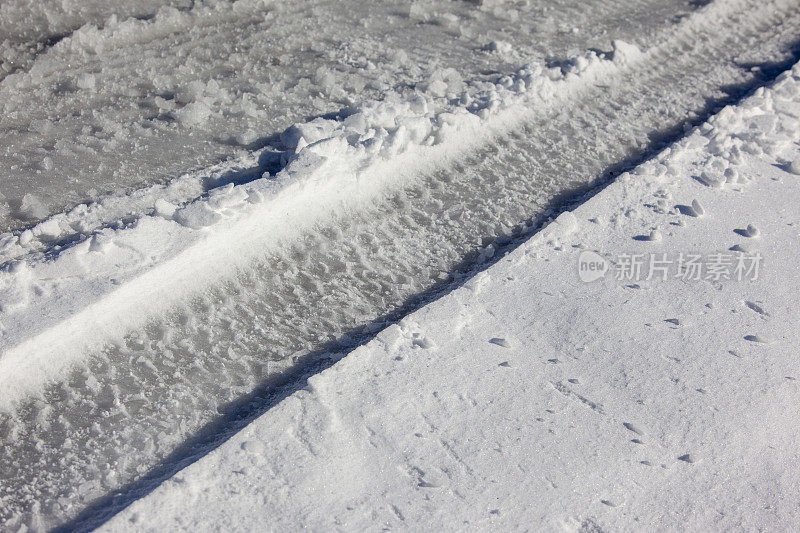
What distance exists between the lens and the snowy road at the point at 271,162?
194 cm

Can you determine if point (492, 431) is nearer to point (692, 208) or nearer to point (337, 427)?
point (337, 427)

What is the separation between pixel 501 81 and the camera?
11.5 ft

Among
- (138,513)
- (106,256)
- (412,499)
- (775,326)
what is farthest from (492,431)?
(106,256)

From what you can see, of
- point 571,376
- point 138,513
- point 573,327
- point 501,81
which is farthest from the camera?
point 501,81

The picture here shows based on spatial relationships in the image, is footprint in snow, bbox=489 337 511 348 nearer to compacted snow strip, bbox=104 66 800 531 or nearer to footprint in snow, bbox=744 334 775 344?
compacted snow strip, bbox=104 66 800 531

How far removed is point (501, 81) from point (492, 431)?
2.15 m

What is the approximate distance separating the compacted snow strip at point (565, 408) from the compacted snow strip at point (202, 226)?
681 millimetres

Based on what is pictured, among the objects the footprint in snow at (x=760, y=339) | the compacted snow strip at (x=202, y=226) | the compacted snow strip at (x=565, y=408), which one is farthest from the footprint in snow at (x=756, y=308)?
the compacted snow strip at (x=202, y=226)

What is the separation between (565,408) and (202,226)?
142 cm

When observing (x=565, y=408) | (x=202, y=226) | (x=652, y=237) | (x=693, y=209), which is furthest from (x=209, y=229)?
(x=693, y=209)

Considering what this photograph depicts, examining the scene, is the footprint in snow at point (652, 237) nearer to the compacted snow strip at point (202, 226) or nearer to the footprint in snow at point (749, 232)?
the footprint in snow at point (749, 232)

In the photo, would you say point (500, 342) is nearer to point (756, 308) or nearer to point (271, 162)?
point (756, 308)

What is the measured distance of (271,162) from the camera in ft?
9.60

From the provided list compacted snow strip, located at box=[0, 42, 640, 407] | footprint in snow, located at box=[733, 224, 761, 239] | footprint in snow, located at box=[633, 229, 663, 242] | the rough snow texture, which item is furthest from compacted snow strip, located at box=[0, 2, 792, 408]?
footprint in snow, located at box=[733, 224, 761, 239]
